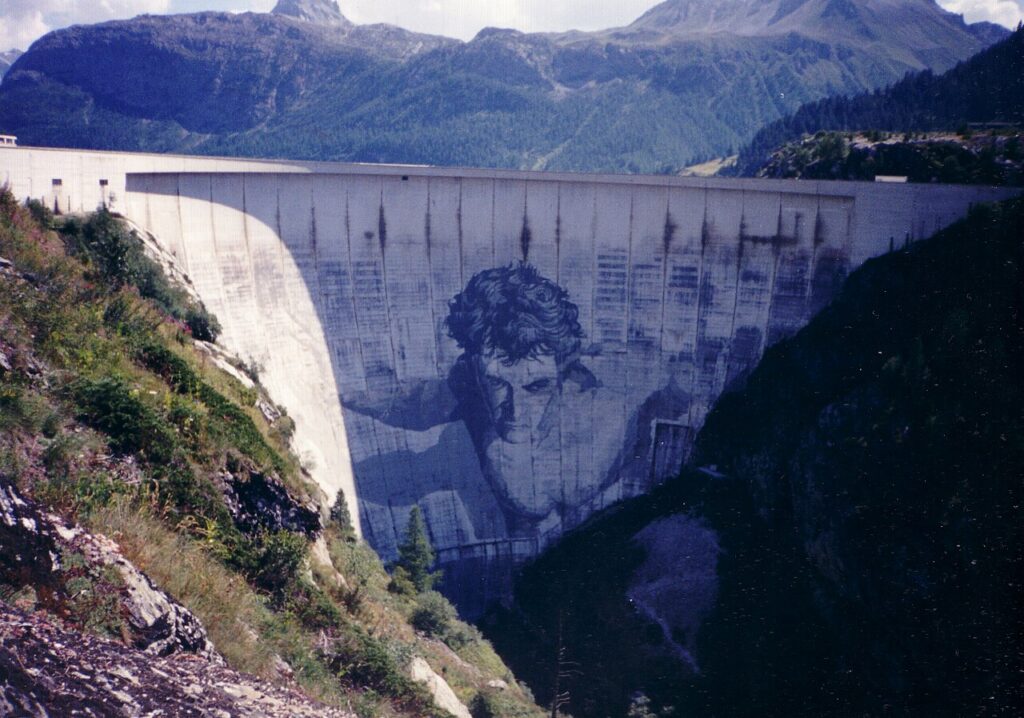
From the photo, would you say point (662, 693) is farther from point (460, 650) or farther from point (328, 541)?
point (328, 541)

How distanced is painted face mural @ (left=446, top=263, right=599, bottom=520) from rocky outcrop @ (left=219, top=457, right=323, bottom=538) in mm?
16714

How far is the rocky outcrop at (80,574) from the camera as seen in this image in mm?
6988

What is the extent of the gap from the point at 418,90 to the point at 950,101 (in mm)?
80784

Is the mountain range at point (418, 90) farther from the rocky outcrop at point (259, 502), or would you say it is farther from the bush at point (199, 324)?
the rocky outcrop at point (259, 502)

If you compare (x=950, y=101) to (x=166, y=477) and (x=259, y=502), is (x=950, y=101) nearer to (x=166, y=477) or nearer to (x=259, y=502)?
(x=259, y=502)

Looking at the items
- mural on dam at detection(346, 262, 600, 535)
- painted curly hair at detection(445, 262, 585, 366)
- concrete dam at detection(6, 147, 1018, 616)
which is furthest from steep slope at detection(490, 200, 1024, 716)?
painted curly hair at detection(445, 262, 585, 366)

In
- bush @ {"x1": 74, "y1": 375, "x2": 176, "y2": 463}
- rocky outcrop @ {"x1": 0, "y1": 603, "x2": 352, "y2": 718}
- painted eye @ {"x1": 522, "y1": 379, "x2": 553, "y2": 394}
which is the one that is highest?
bush @ {"x1": 74, "y1": 375, "x2": 176, "y2": 463}

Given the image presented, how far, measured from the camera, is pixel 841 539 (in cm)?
2281

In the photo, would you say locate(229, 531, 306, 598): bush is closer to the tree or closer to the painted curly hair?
the tree

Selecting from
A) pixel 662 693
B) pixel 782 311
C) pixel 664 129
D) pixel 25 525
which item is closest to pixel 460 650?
pixel 662 693

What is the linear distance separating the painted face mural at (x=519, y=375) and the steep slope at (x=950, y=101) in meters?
23.9

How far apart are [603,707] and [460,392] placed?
13.1 m

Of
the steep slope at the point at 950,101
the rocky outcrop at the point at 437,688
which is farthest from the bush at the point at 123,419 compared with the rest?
the steep slope at the point at 950,101

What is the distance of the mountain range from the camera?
9775cm
